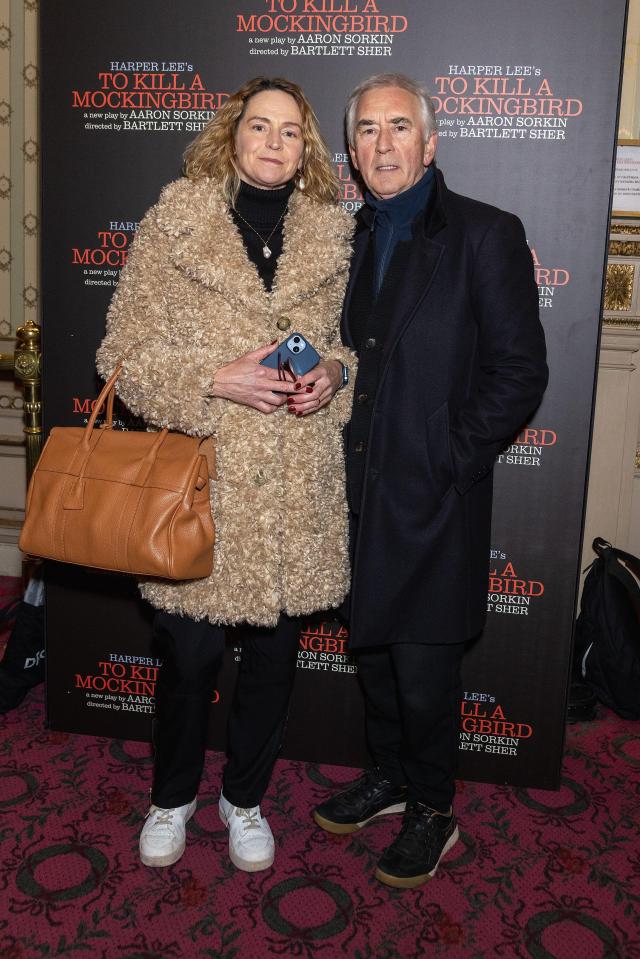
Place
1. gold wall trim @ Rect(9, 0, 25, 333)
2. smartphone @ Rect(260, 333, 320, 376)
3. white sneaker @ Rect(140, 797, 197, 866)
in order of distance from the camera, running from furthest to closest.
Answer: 1. gold wall trim @ Rect(9, 0, 25, 333)
2. white sneaker @ Rect(140, 797, 197, 866)
3. smartphone @ Rect(260, 333, 320, 376)

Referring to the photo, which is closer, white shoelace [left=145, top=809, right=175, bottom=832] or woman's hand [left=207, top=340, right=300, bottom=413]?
woman's hand [left=207, top=340, right=300, bottom=413]

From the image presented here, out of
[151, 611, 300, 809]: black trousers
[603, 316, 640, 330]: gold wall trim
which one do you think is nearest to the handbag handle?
[151, 611, 300, 809]: black trousers

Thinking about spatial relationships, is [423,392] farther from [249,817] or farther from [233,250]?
[249,817]

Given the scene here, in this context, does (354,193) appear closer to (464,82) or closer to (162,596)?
(464,82)

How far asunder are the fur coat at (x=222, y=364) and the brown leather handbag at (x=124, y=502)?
64 millimetres

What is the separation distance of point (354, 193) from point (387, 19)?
46 cm

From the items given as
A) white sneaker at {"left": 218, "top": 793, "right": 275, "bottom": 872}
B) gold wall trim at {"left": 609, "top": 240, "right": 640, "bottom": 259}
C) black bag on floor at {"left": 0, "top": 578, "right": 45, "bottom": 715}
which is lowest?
white sneaker at {"left": 218, "top": 793, "right": 275, "bottom": 872}

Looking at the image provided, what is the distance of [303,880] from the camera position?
82.2 inches

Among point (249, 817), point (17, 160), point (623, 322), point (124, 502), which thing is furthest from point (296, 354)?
point (17, 160)

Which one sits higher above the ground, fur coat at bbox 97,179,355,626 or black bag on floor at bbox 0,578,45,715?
fur coat at bbox 97,179,355,626

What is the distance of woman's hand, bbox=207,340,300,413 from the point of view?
1.86 meters

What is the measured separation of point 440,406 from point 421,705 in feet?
2.48

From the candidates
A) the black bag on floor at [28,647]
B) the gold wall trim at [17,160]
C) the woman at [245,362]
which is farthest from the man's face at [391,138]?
the gold wall trim at [17,160]

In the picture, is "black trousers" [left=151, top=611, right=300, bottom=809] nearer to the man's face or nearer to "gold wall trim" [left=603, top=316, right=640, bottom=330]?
the man's face
